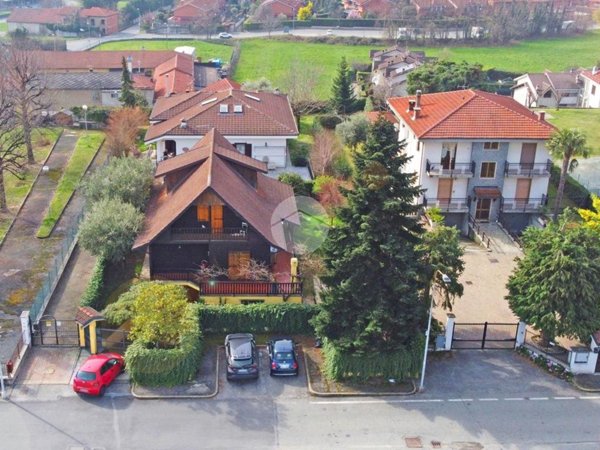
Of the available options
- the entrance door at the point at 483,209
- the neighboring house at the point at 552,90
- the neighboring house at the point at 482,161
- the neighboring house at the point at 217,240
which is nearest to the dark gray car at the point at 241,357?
the neighboring house at the point at 217,240

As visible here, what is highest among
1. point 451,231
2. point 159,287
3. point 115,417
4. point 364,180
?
point 364,180

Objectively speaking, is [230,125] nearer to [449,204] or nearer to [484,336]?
[449,204]

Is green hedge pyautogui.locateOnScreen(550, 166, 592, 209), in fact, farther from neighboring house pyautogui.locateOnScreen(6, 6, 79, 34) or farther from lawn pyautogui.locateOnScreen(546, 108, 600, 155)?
neighboring house pyautogui.locateOnScreen(6, 6, 79, 34)

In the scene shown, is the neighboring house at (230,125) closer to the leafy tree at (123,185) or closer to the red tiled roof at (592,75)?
the leafy tree at (123,185)

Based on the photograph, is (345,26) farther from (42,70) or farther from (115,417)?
(115,417)

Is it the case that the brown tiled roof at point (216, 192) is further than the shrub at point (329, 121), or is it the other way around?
the shrub at point (329, 121)

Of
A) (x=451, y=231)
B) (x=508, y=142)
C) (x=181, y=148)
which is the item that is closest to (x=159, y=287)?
(x=451, y=231)
